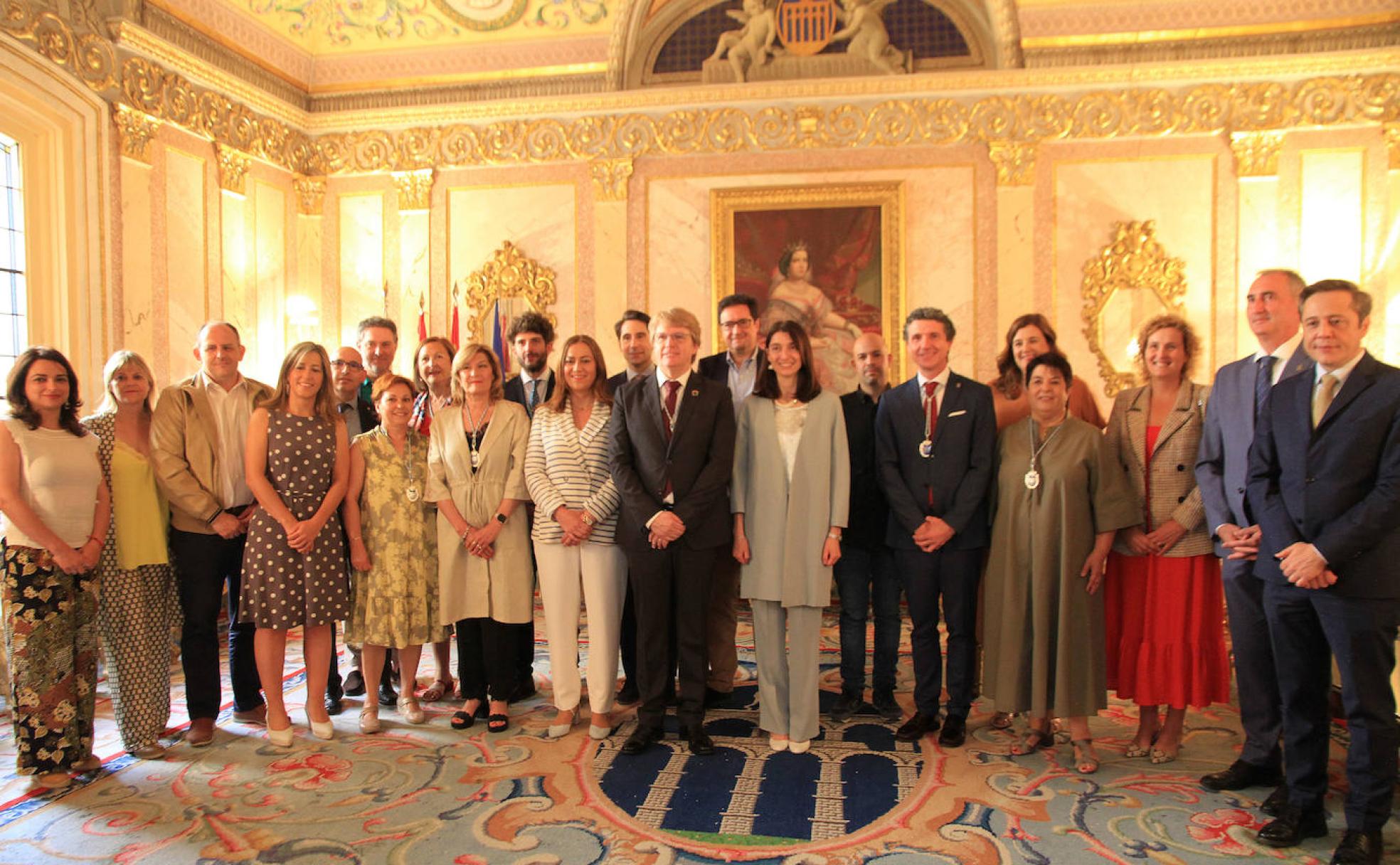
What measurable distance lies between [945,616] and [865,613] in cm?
53

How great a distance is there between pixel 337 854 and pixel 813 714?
185 centimetres

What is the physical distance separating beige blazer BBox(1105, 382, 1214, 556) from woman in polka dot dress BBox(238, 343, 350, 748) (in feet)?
10.8

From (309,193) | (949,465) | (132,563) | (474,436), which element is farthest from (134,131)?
(949,465)

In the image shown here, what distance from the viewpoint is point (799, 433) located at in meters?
3.58

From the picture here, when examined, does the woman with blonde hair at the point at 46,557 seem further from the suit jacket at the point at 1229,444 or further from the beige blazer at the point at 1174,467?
the suit jacket at the point at 1229,444

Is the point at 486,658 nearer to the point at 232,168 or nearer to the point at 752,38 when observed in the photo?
the point at 232,168

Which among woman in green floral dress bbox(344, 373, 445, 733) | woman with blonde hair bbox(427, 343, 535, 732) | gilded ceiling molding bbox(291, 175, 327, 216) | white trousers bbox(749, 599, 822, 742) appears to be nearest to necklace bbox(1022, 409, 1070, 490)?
white trousers bbox(749, 599, 822, 742)

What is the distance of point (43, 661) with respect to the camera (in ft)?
11.0

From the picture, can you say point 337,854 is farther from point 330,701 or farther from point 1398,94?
point 1398,94

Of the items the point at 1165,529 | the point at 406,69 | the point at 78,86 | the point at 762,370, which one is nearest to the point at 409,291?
the point at 406,69

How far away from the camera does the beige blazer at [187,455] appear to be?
3.69m

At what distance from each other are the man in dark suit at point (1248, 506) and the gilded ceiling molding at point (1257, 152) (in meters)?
4.69

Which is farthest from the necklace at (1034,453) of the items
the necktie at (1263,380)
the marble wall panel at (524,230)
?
the marble wall panel at (524,230)

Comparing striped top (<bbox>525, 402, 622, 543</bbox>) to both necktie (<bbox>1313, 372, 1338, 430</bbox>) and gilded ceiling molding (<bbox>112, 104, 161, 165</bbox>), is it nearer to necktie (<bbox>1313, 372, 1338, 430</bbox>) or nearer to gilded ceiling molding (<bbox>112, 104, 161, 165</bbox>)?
necktie (<bbox>1313, 372, 1338, 430</bbox>)
